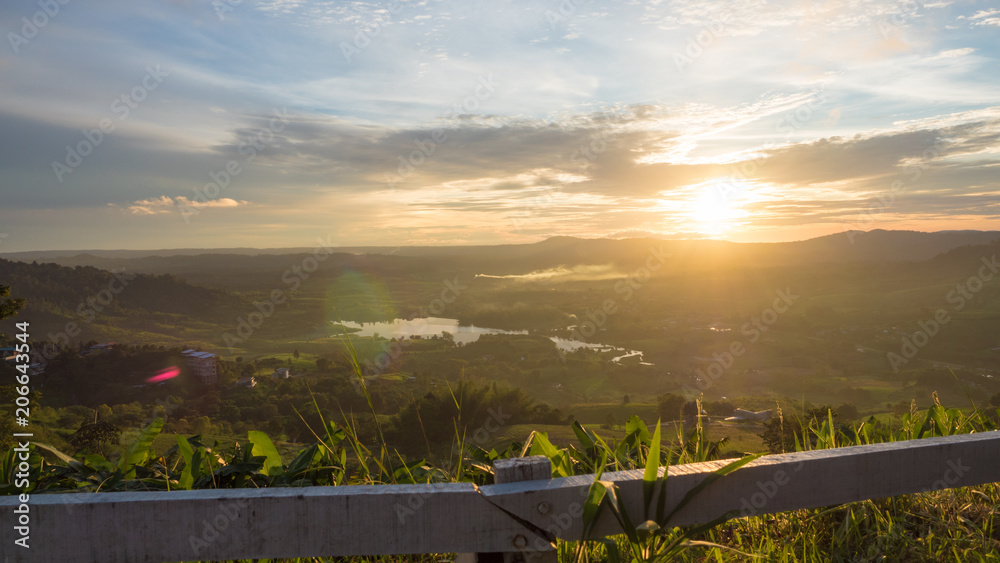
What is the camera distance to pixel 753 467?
1.36m

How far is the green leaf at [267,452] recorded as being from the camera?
167cm

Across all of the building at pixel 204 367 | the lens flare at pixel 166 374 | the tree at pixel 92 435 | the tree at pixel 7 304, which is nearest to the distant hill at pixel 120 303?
the building at pixel 204 367

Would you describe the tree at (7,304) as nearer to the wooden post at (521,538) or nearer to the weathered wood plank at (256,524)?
the weathered wood plank at (256,524)

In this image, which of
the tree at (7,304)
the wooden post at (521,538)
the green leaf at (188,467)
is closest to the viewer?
the wooden post at (521,538)

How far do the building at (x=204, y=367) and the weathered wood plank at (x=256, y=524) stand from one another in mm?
24334

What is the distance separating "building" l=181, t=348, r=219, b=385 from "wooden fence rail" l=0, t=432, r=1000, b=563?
79.9ft

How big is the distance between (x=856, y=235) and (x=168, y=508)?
11997 cm

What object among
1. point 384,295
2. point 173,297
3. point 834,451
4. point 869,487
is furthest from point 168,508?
point 384,295

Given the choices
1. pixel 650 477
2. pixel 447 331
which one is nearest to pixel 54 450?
pixel 650 477

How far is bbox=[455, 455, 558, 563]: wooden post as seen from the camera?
1.20 m

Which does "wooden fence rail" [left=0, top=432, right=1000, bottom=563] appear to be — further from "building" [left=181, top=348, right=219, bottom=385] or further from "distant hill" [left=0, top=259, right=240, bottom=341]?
"distant hill" [left=0, top=259, right=240, bottom=341]

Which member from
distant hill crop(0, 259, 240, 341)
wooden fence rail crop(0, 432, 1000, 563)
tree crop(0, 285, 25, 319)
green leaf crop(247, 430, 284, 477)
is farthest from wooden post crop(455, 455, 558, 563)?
distant hill crop(0, 259, 240, 341)

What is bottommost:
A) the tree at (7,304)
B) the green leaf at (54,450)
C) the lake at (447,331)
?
the lake at (447,331)

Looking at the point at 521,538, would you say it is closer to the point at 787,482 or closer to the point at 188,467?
the point at 787,482
